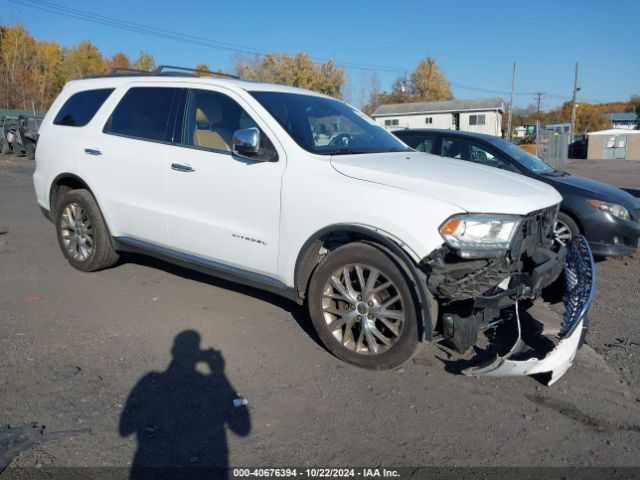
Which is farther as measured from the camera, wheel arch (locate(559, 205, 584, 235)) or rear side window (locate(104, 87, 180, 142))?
wheel arch (locate(559, 205, 584, 235))

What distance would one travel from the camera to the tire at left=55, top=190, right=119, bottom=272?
18.5 feet

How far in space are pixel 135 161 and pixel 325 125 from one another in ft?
5.78

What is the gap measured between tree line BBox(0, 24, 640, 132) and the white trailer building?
6284 mm

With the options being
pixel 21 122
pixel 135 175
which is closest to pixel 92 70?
pixel 21 122

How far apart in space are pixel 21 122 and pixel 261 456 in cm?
2627

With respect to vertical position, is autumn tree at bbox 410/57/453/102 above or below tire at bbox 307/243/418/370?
above

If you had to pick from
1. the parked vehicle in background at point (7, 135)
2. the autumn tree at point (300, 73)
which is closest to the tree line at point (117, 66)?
the autumn tree at point (300, 73)

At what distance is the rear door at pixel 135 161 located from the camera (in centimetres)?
499

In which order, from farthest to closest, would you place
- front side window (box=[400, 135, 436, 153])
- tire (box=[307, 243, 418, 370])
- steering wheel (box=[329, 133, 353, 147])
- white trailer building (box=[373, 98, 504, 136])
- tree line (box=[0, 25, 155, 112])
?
tree line (box=[0, 25, 155, 112])
white trailer building (box=[373, 98, 504, 136])
front side window (box=[400, 135, 436, 153])
steering wheel (box=[329, 133, 353, 147])
tire (box=[307, 243, 418, 370])

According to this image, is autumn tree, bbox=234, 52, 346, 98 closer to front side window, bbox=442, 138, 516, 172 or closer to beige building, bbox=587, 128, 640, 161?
beige building, bbox=587, 128, 640, 161

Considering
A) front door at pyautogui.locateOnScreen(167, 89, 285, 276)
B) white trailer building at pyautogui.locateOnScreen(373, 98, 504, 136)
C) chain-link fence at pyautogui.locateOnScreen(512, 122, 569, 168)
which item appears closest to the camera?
front door at pyautogui.locateOnScreen(167, 89, 285, 276)

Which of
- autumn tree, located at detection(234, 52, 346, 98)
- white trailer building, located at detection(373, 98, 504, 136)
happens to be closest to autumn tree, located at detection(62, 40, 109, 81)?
autumn tree, located at detection(234, 52, 346, 98)

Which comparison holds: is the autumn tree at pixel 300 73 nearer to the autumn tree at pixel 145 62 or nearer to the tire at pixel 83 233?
the autumn tree at pixel 145 62

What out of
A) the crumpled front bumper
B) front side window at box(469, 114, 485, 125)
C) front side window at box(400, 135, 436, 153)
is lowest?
the crumpled front bumper
